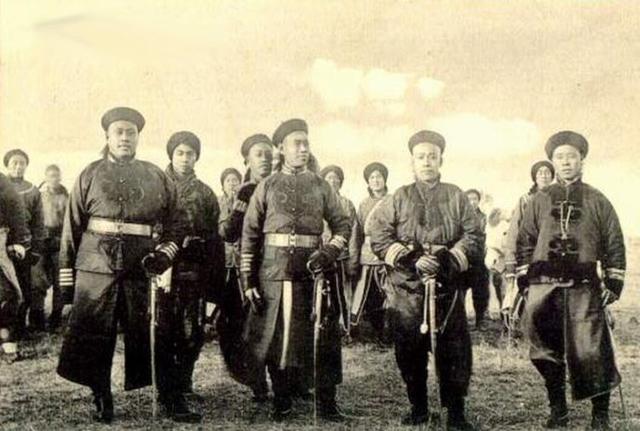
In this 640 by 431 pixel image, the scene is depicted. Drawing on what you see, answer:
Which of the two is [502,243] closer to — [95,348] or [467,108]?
[467,108]

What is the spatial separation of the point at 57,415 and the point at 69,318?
1.75 ft

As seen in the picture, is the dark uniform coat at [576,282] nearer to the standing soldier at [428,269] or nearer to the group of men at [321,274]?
the group of men at [321,274]

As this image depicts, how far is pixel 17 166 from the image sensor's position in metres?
6.11

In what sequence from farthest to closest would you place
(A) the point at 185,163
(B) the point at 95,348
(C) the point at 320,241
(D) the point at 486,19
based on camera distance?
1. (D) the point at 486,19
2. (A) the point at 185,163
3. (C) the point at 320,241
4. (B) the point at 95,348

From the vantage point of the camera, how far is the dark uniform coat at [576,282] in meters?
3.71

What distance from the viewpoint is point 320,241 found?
13.3 feet

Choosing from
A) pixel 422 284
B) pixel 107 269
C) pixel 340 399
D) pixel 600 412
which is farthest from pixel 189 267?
pixel 600 412

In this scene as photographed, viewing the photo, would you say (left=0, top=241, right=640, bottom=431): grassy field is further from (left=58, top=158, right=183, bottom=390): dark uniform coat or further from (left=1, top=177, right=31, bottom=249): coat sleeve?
(left=1, top=177, right=31, bottom=249): coat sleeve

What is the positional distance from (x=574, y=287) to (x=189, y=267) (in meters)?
2.22

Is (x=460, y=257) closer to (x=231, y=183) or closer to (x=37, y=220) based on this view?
(x=231, y=183)

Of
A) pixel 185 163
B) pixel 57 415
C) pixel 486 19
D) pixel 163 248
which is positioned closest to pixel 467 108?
pixel 486 19

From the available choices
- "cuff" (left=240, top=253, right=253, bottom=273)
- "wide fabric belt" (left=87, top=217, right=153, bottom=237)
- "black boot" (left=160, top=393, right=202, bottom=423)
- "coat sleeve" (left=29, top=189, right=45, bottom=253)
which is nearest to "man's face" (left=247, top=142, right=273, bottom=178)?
"cuff" (left=240, top=253, right=253, bottom=273)

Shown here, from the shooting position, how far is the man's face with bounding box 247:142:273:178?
4.60 metres

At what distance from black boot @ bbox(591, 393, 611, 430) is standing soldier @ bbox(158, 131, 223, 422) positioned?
2.22 m
